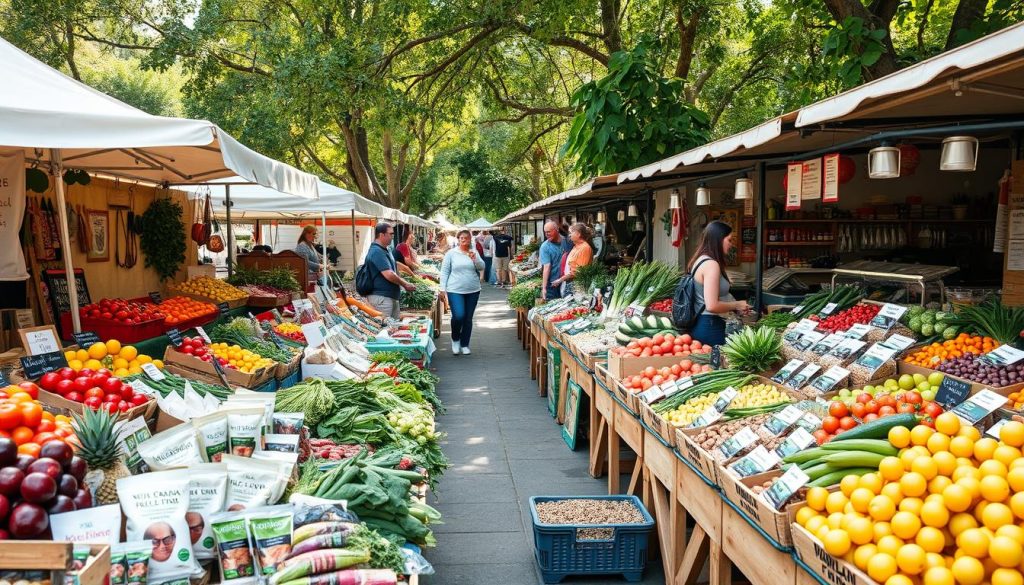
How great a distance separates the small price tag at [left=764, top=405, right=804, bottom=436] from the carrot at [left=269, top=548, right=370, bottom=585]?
6.71 ft

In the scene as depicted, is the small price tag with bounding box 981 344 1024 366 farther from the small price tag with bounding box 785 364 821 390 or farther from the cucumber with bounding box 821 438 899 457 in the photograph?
the cucumber with bounding box 821 438 899 457

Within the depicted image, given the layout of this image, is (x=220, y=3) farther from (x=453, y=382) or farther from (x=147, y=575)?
(x=147, y=575)

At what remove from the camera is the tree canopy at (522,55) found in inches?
420

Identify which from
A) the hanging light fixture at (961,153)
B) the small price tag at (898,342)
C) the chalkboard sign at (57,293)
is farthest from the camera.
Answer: the chalkboard sign at (57,293)

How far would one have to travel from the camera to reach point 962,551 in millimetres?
2332

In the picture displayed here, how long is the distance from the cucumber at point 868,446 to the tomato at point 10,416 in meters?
3.24

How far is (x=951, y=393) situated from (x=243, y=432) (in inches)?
132

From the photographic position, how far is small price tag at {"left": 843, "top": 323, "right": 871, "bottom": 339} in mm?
4754

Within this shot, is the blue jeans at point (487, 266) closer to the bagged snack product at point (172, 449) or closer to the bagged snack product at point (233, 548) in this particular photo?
the bagged snack product at point (172, 449)

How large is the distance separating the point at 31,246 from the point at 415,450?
422 centimetres

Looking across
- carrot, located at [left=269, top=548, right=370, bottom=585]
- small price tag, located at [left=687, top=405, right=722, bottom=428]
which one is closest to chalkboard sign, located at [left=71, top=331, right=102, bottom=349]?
carrot, located at [left=269, top=548, right=370, bottom=585]

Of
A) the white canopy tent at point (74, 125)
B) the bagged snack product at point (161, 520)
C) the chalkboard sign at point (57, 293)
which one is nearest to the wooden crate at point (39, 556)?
the bagged snack product at point (161, 520)

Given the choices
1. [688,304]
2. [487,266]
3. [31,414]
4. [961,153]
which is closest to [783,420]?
[961,153]

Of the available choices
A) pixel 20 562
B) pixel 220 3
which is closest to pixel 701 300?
pixel 20 562
